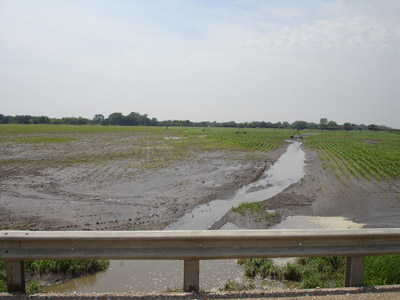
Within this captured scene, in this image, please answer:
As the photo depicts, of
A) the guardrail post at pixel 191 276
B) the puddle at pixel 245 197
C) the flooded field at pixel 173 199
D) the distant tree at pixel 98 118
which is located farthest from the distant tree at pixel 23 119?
the guardrail post at pixel 191 276

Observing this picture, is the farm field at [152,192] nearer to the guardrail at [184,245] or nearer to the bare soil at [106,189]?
the bare soil at [106,189]

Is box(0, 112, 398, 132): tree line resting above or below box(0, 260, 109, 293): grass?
above

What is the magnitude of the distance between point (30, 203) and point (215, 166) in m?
15.0

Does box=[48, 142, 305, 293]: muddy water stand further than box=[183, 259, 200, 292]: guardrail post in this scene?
Yes

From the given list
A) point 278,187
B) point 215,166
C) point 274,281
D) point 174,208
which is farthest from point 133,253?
point 215,166

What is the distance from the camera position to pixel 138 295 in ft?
12.8

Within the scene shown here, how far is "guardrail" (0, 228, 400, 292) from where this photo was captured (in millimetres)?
3744

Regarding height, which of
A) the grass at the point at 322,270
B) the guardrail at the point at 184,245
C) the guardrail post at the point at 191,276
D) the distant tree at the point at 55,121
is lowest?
the grass at the point at 322,270

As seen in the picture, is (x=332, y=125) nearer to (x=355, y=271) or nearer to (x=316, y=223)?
(x=316, y=223)

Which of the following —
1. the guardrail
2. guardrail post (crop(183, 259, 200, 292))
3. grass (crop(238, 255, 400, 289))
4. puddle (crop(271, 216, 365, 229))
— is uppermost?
the guardrail

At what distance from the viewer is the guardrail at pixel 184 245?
3744 mm

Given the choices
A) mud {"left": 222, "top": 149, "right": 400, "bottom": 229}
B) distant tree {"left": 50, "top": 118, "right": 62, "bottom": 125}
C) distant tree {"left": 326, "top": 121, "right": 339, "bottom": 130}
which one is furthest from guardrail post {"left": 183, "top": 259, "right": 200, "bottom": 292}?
distant tree {"left": 326, "top": 121, "right": 339, "bottom": 130}

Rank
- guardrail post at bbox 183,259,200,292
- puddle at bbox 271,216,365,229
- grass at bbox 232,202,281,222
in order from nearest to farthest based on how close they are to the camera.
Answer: guardrail post at bbox 183,259,200,292, puddle at bbox 271,216,365,229, grass at bbox 232,202,281,222

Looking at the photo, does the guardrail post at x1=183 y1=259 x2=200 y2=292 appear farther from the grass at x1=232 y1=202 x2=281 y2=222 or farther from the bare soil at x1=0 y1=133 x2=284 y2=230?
the grass at x1=232 y1=202 x2=281 y2=222
